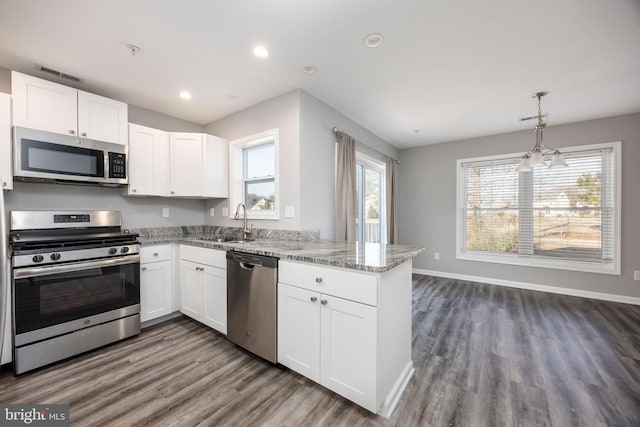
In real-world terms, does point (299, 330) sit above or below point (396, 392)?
above

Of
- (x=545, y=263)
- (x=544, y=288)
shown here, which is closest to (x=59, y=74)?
(x=545, y=263)

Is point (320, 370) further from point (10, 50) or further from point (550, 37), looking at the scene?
point (10, 50)

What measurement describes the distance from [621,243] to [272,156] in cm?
496

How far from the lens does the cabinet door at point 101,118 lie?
2.48m

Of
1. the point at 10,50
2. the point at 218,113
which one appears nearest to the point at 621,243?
the point at 218,113

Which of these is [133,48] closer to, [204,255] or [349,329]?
[204,255]

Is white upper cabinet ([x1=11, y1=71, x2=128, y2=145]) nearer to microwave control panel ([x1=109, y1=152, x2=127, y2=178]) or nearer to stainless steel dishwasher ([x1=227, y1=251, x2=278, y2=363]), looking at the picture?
microwave control panel ([x1=109, y1=152, x2=127, y2=178])

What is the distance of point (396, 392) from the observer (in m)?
1.76

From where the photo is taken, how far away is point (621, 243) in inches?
140

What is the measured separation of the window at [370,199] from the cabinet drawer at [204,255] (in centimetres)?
224

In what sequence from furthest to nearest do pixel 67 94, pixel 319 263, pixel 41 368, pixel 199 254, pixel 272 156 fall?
pixel 272 156 < pixel 199 254 < pixel 67 94 < pixel 41 368 < pixel 319 263

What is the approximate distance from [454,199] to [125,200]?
17.0 ft

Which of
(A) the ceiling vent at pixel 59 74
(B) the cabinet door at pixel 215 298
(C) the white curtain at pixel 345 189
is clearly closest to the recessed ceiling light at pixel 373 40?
(C) the white curtain at pixel 345 189

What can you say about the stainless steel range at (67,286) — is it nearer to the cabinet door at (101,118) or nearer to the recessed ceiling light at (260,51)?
the cabinet door at (101,118)
